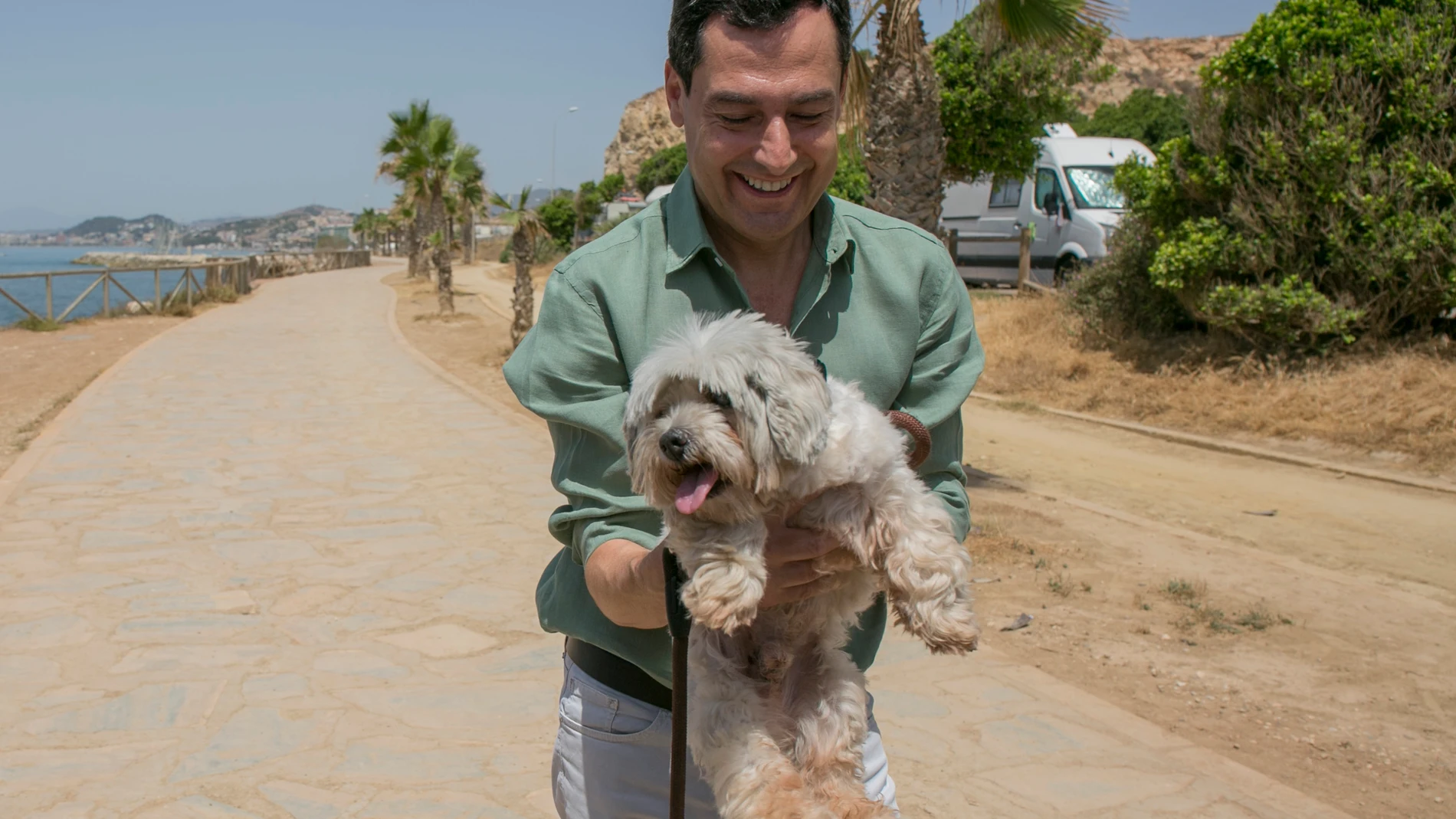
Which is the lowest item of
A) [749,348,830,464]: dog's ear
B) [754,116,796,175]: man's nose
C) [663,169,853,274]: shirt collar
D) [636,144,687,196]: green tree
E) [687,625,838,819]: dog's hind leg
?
[687,625,838,819]: dog's hind leg

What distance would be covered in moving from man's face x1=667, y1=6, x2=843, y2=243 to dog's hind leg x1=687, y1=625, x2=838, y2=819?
2.79ft

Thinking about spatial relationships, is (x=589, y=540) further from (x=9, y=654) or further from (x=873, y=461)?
(x=9, y=654)

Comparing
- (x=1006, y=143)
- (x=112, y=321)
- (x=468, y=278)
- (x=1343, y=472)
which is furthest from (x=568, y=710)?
(x=468, y=278)

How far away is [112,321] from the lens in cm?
2948

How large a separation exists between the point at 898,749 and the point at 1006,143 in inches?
877

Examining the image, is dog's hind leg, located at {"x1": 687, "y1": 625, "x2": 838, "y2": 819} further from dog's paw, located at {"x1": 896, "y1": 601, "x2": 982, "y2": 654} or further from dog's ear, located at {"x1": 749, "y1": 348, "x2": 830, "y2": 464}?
dog's ear, located at {"x1": 749, "y1": 348, "x2": 830, "y2": 464}

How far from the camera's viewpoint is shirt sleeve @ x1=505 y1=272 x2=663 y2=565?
87.7 inches

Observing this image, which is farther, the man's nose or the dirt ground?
the dirt ground

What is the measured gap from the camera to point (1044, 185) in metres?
24.0

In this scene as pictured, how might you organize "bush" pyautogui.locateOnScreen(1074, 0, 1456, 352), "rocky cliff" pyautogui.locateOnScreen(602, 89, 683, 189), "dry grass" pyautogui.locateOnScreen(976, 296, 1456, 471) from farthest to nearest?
"rocky cliff" pyautogui.locateOnScreen(602, 89, 683, 189) → "bush" pyautogui.locateOnScreen(1074, 0, 1456, 352) → "dry grass" pyautogui.locateOnScreen(976, 296, 1456, 471)

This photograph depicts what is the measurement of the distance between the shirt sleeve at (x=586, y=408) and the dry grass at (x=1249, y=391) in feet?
38.4

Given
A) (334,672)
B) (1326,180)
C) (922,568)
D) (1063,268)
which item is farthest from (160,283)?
(922,568)

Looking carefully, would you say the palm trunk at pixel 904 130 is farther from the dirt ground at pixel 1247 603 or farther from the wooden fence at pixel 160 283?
the wooden fence at pixel 160 283

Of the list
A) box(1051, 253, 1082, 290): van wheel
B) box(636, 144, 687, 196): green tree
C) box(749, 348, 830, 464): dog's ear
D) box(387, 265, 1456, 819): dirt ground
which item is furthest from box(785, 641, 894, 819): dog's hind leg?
box(636, 144, 687, 196): green tree
